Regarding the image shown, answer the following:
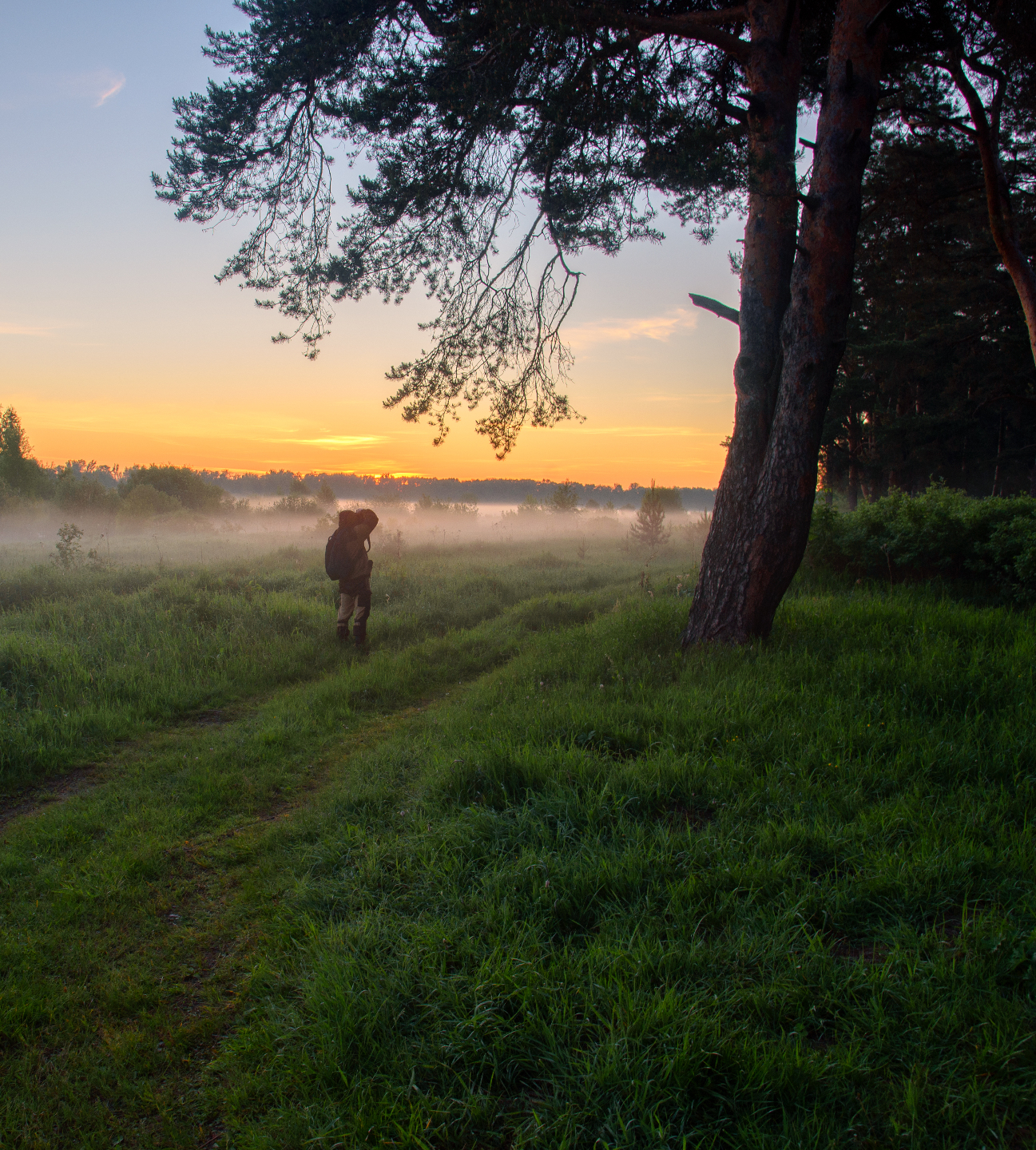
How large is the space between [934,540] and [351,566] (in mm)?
8432

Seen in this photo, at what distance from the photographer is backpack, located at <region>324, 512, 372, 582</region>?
9406 millimetres

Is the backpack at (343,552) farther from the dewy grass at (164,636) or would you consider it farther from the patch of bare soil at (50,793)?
the patch of bare soil at (50,793)

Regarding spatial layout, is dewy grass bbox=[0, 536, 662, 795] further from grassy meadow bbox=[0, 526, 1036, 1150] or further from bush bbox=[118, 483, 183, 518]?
bush bbox=[118, 483, 183, 518]

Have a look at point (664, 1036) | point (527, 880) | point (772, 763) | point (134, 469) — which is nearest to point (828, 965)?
point (664, 1036)

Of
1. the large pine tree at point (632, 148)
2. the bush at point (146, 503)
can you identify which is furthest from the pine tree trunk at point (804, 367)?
the bush at point (146, 503)

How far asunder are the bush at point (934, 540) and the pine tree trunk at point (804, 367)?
3.24 metres

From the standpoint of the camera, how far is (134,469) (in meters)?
54.8

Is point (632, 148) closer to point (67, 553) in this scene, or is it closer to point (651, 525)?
point (67, 553)

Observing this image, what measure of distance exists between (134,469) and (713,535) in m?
61.1

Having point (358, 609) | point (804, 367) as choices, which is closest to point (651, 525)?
point (358, 609)

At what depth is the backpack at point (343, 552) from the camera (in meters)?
9.41

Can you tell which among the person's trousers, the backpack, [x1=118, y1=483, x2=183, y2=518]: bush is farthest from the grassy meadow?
[x1=118, y1=483, x2=183, y2=518]: bush

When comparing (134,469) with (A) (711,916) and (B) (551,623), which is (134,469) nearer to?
(B) (551,623)

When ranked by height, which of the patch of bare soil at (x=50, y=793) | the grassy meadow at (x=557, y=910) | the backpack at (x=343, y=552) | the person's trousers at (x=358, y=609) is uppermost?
the backpack at (x=343, y=552)
